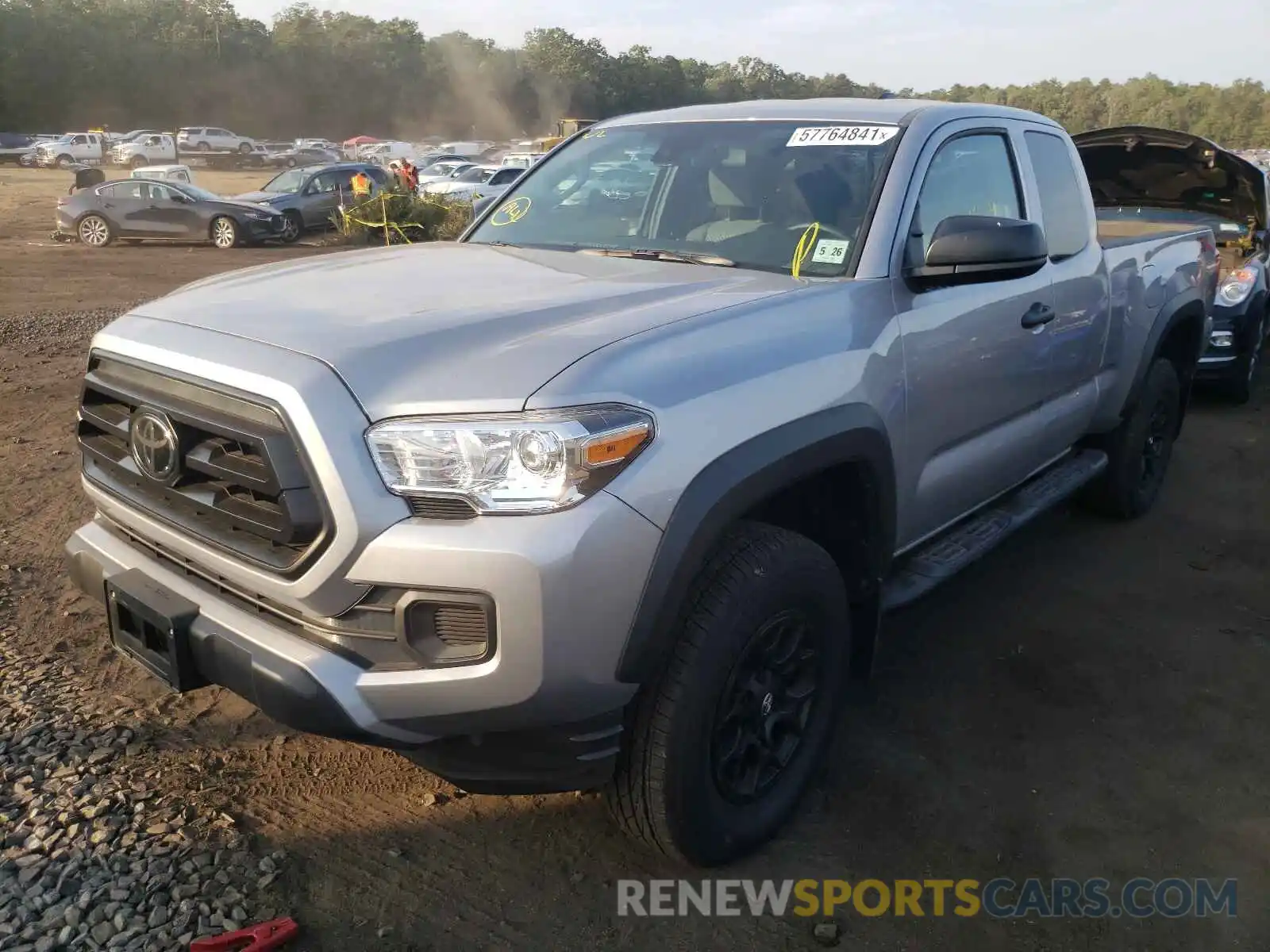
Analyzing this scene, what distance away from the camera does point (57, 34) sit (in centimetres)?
6512

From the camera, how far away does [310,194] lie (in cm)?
2066

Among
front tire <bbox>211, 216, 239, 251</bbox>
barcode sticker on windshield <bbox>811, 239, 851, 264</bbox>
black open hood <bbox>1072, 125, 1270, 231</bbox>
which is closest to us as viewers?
barcode sticker on windshield <bbox>811, 239, 851, 264</bbox>

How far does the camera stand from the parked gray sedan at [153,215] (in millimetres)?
18234

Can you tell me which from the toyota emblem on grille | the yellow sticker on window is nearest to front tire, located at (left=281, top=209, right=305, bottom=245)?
the yellow sticker on window

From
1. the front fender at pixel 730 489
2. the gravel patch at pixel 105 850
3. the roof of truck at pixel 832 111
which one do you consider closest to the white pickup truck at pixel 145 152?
the roof of truck at pixel 832 111

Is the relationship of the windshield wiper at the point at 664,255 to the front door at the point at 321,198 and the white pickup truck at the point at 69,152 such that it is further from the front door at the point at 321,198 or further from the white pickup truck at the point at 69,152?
the white pickup truck at the point at 69,152

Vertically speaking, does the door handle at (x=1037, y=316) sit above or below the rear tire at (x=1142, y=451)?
above

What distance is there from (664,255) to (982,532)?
1.57 metres

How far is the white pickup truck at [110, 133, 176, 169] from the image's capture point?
4478cm

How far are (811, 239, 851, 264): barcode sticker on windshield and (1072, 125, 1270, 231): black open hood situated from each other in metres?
6.08

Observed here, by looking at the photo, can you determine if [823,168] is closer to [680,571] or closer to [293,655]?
[680,571]

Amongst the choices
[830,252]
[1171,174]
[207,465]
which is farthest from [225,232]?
[207,465]

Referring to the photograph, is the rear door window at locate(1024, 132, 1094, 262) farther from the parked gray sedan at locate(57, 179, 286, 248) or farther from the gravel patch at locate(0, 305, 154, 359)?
the parked gray sedan at locate(57, 179, 286, 248)

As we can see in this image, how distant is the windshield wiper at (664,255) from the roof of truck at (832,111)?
0.68m
